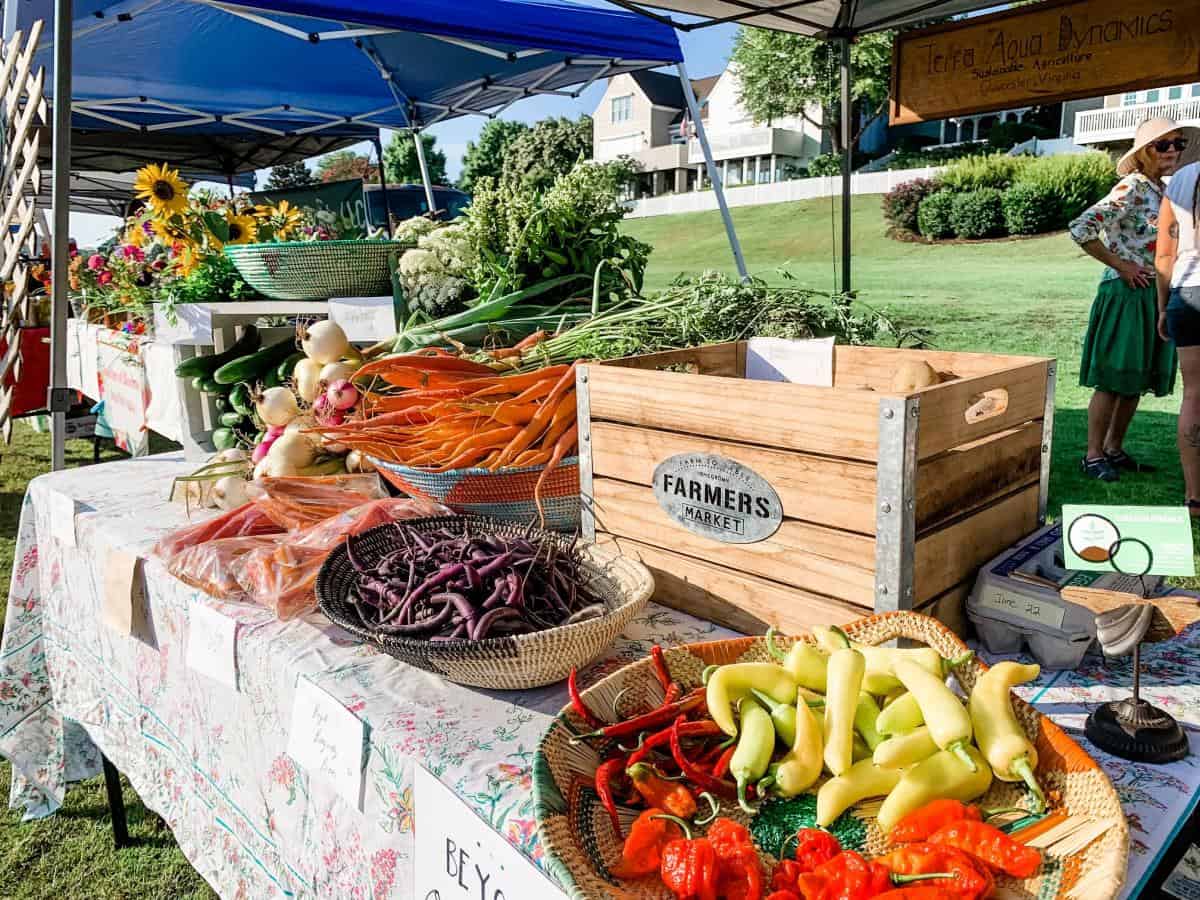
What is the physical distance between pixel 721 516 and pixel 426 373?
0.72m

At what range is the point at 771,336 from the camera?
5.43 ft

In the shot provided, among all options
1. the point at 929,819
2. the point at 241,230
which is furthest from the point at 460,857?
the point at 241,230

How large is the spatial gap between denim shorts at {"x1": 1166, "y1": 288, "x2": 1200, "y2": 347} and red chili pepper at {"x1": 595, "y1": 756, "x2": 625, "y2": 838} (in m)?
3.86

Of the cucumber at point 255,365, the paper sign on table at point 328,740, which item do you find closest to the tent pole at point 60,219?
the cucumber at point 255,365

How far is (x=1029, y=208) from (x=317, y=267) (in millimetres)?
17948

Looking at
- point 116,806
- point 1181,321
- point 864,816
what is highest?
point 1181,321

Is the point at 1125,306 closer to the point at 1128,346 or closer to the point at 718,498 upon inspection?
the point at 1128,346

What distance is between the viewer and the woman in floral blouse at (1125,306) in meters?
4.02

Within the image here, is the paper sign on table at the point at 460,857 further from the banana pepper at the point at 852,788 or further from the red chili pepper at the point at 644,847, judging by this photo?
the banana pepper at the point at 852,788

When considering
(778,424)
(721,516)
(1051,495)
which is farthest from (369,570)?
(1051,495)

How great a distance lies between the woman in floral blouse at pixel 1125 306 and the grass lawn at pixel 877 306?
0.31 m

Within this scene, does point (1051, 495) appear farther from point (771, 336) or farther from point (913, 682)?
point (913, 682)

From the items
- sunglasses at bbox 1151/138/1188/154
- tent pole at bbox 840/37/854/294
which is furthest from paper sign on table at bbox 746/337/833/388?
sunglasses at bbox 1151/138/1188/154

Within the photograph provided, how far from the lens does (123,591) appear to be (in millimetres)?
1489
